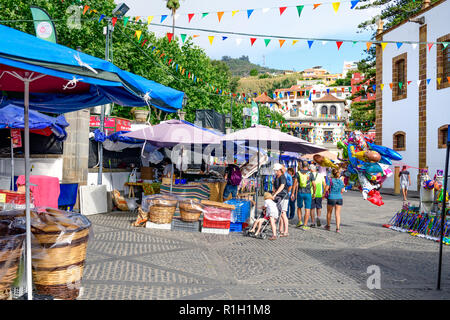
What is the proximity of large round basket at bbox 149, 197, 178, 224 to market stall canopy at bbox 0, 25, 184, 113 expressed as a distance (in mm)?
3762

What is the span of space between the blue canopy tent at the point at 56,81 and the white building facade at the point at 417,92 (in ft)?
55.5

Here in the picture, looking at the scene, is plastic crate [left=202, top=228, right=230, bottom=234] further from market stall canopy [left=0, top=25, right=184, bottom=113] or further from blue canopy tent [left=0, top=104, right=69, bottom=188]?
blue canopy tent [left=0, top=104, right=69, bottom=188]

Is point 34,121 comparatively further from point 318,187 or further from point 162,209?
point 318,187

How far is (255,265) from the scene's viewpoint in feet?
20.6

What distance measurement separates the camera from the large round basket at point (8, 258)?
3445 mm

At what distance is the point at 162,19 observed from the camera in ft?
32.9

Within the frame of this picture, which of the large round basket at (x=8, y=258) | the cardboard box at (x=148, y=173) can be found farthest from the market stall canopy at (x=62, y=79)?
the cardboard box at (x=148, y=173)

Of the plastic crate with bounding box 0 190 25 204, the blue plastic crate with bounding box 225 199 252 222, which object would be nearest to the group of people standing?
the blue plastic crate with bounding box 225 199 252 222

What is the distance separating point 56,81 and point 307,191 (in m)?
7.19

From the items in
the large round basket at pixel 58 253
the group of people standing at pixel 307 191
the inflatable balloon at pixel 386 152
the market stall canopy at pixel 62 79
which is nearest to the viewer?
the market stall canopy at pixel 62 79

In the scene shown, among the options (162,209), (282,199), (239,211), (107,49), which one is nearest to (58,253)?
(162,209)

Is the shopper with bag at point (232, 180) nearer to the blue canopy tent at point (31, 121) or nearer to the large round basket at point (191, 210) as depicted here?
the large round basket at point (191, 210)
